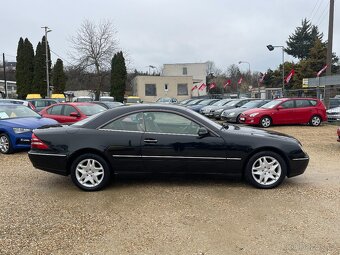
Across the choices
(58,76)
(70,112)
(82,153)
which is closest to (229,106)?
(70,112)

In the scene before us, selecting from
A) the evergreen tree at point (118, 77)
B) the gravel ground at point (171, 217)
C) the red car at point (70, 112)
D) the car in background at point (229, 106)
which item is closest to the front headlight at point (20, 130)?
the red car at point (70, 112)

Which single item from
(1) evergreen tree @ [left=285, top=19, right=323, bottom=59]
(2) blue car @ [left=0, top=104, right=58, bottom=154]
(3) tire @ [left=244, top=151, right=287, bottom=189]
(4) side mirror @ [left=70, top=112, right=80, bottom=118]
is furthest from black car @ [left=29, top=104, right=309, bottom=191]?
(1) evergreen tree @ [left=285, top=19, right=323, bottom=59]

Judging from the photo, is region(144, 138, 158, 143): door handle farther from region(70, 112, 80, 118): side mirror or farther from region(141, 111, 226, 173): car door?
region(70, 112, 80, 118): side mirror

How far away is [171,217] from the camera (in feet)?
15.1

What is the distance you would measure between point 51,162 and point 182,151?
2.20 meters

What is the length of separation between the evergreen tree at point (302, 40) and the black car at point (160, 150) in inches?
2601

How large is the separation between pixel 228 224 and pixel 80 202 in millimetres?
2257

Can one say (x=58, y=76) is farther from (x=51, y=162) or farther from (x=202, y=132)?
(x=202, y=132)

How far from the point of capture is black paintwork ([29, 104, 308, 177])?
567cm

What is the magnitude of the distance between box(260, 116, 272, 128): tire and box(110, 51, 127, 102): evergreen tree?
34.2 meters

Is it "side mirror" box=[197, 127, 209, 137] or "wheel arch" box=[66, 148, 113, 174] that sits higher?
"side mirror" box=[197, 127, 209, 137]

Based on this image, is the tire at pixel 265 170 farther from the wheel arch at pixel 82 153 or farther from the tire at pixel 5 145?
the tire at pixel 5 145

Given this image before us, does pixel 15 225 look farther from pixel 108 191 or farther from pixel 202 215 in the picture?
pixel 202 215

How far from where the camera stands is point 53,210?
492 cm
